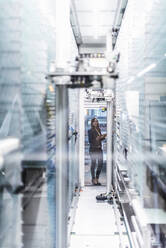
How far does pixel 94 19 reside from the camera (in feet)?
12.6

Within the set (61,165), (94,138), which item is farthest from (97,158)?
(61,165)

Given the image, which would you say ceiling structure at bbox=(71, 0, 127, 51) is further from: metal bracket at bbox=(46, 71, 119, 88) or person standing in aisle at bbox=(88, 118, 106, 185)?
metal bracket at bbox=(46, 71, 119, 88)

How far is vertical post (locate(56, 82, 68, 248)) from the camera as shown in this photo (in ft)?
5.59

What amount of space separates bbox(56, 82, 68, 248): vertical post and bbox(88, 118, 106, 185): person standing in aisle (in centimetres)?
337

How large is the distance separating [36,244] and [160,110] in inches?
59.0

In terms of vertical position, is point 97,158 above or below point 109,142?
below

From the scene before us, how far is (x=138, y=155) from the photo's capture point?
227 centimetres

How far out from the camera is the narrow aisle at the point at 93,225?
2.95 meters

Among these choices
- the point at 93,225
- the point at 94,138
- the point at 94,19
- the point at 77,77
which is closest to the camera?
the point at 77,77

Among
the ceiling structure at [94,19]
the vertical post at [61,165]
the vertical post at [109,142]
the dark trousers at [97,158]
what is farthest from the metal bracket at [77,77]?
the dark trousers at [97,158]

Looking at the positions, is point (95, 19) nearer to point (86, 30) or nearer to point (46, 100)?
point (86, 30)

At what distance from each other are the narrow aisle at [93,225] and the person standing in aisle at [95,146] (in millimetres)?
716

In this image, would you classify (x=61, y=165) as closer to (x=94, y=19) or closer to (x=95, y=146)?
(x=94, y=19)

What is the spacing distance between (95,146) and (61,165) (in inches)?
137
